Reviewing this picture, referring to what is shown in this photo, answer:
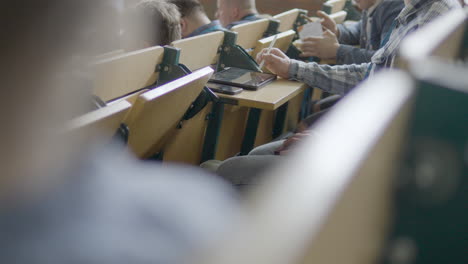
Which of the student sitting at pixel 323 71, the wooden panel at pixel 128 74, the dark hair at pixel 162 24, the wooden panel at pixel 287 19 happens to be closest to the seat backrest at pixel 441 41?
the student sitting at pixel 323 71

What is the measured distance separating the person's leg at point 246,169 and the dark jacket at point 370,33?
1.36 meters

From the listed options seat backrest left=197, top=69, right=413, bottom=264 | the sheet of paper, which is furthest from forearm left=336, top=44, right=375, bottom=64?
seat backrest left=197, top=69, right=413, bottom=264

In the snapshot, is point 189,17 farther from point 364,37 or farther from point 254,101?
point 254,101

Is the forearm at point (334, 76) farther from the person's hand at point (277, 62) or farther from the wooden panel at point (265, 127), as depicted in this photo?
the wooden panel at point (265, 127)

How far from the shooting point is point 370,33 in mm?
3613

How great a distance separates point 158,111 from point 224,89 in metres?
0.82

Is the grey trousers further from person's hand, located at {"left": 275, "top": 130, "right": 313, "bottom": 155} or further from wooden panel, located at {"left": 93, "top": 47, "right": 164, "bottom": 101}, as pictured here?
wooden panel, located at {"left": 93, "top": 47, "right": 164, "bottom": 101}

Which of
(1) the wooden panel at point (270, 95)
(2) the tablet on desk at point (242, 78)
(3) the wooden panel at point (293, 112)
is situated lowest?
(3) the wooden panel at point (293, 112)

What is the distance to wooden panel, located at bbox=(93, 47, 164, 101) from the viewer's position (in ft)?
6.48

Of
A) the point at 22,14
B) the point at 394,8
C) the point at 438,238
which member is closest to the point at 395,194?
the point at 438,238

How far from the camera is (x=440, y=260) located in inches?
33.5

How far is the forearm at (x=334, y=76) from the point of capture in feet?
8.57

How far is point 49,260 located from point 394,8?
321 centimetres

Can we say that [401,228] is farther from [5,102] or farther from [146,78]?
[146,78]
